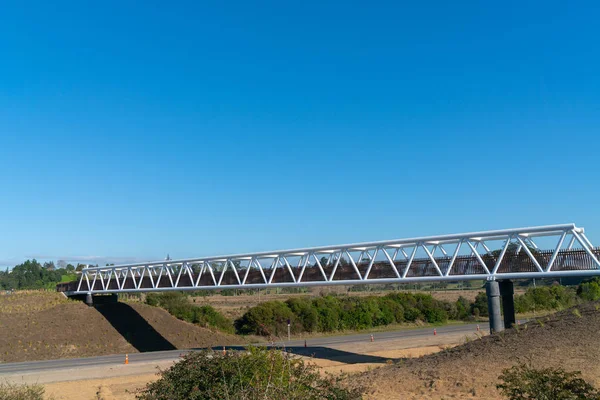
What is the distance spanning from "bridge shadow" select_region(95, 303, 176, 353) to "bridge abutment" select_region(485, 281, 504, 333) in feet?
101

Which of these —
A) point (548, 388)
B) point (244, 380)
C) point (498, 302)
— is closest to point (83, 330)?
point (498, 302)

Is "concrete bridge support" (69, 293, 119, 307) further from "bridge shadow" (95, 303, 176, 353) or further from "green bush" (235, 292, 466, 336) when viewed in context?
"green bush" (235, 292, 466, 336)

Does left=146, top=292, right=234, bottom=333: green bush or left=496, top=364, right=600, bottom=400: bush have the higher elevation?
left=496, top=364, right=600, bottom=400: bush

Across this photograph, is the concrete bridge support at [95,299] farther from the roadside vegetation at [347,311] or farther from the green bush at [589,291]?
the green bush at [589,291]

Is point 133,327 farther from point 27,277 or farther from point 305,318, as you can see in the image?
point 27,277

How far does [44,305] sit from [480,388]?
5110 cm

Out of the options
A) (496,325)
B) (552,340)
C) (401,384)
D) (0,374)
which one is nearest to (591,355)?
(552,340)

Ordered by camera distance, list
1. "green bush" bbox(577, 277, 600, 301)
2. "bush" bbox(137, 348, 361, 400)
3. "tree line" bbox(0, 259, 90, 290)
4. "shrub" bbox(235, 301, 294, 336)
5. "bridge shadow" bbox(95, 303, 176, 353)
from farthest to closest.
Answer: "tree line" bbox(0, 259, 90, 290)
"green bush" bbox(577, 277, 600, 301)
"shrub" bbox(235, 301, 294, 336)
"bridge shadow" bbox(95, 303, 176, 353)
"bush" bbox(137, 348, 361, 400)

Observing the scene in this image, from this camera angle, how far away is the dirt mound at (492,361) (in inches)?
642

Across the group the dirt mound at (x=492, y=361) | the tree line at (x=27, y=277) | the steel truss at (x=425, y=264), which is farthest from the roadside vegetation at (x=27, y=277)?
the dirt mound at (x=492, y=361)

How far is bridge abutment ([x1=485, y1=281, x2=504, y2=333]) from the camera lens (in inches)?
1106

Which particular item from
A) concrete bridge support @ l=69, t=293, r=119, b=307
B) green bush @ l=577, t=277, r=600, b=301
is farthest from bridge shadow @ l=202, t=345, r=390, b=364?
green bush @ l=577, t=277, r=600, b=301

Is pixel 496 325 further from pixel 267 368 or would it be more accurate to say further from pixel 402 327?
pixel 402 327

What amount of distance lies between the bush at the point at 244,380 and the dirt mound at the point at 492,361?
20.9 ft
